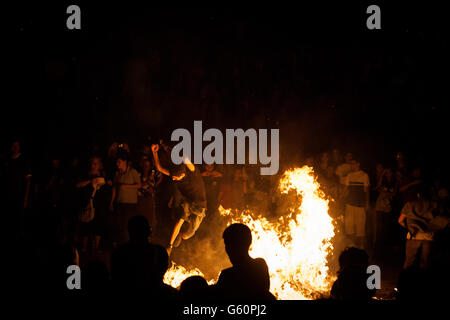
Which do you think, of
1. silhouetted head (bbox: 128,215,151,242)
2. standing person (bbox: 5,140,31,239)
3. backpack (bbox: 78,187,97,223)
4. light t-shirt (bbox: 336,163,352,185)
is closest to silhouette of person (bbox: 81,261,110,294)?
silhouetted head (bbox: 128,215,151,242)

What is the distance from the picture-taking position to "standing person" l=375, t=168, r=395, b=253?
8.65 m

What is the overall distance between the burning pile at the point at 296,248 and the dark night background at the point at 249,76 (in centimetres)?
568

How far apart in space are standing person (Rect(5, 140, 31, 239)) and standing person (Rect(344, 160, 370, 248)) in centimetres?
654

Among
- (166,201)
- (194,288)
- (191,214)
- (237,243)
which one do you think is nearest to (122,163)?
(166,201)

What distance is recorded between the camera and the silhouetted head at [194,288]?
253 centimetres

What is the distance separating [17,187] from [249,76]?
7.70 m

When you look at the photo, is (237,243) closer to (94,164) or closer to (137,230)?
(137,230)

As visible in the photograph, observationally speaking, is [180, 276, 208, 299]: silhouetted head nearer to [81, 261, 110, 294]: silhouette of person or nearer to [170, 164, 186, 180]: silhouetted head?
[81, 261, 110, 294]: silhouette of person

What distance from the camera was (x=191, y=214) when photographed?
7566 millimetres

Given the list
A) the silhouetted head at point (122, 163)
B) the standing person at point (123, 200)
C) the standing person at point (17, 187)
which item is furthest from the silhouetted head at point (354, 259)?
the standing person at point (17, 187)

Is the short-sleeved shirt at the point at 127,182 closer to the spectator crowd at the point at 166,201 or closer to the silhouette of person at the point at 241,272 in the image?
the spectator crowd at the point at 166,201
